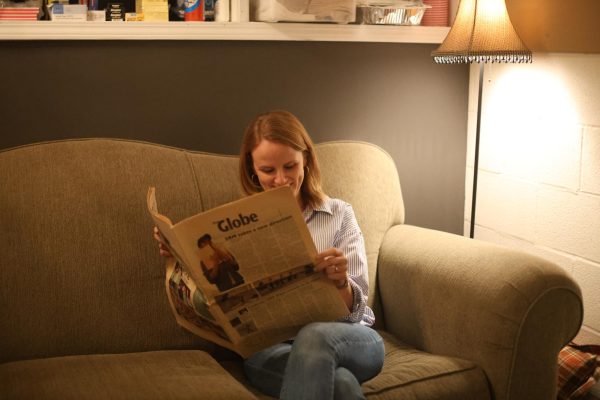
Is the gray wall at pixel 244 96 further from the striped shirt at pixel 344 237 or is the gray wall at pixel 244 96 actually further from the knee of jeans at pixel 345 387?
the knee of jeans at pixel 345 387

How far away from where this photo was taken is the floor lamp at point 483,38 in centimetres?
245

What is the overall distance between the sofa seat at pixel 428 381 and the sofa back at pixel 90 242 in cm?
33

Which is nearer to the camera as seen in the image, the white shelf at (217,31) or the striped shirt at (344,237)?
the striped shirt at (344,237)

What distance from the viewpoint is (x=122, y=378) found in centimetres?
175

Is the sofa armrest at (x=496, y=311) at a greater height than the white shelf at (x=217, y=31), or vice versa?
the white shelf at (x=217, y=31)

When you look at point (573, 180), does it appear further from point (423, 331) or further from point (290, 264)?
point (290, 264)

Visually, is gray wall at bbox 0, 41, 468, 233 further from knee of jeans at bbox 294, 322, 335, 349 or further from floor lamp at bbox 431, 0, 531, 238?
knee of jeans at bbox 294, 322, 335, 349

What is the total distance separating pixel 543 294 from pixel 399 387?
0.40 metres

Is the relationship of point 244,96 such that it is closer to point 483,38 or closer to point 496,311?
point 483,38

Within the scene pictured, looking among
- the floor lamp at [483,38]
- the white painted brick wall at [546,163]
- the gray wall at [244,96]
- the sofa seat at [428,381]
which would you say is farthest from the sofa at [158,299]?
the floor lamp at [483,38]

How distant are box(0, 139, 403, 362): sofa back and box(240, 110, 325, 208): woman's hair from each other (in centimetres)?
15

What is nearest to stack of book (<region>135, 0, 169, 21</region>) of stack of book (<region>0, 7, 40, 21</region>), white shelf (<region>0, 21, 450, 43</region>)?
white shelf (<region>0, 21, 450, 43</region>)

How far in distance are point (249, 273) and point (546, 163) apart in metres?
1.29

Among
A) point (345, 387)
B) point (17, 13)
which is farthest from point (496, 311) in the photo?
point (17, 13)
